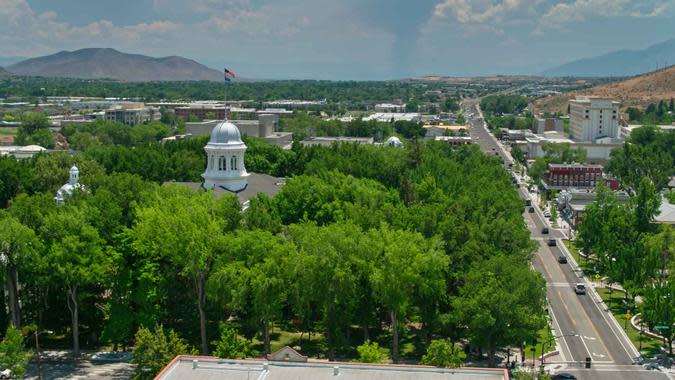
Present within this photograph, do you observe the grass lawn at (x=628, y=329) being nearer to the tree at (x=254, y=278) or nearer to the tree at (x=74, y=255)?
the tree at (x=254, y=278)

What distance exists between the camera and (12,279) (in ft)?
189

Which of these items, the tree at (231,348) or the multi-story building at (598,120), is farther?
the multi-story building at (598,120)

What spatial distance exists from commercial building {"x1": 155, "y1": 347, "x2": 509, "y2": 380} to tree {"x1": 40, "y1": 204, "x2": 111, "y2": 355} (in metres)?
16.4

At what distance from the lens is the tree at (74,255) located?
56094 millimetres

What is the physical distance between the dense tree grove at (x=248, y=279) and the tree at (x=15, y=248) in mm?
94

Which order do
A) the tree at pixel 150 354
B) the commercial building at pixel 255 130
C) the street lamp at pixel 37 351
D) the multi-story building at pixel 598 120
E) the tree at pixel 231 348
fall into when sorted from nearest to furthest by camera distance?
the tree at pixel 150 354 < the tree at pixel 231 348 < the street lamp at pixel 37 351 < the commercial building at pixel 255 130 < the multi-story building at pixel 598 120

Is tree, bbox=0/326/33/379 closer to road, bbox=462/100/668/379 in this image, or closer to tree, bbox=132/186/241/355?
tree, bbox=132/186/241/355

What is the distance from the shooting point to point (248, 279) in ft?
177

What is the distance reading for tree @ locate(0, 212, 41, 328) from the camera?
55.1m

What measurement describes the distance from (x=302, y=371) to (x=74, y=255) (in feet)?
74.1

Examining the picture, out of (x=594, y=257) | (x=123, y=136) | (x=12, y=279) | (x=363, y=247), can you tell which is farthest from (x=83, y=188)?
→ (x=123, y=136)

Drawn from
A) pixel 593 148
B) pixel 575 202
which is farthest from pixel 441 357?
pixel 593 148

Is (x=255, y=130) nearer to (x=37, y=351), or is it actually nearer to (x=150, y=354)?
(x=37, y=351)

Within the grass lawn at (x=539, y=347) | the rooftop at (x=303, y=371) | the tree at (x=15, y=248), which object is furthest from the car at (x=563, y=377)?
the tree at (x=15, y=248)
